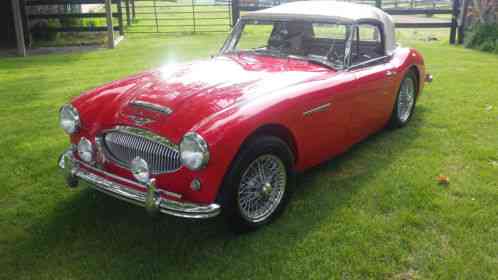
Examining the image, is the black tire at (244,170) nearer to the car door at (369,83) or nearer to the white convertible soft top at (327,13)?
the car door at (369,83)

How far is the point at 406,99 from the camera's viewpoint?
560cm

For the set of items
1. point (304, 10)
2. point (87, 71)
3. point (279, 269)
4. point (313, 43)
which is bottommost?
point (279, 269)

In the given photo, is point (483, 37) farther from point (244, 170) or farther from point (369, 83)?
point (244, 170)

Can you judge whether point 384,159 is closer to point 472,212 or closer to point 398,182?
point 398,182

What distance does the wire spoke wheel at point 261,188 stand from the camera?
321cm

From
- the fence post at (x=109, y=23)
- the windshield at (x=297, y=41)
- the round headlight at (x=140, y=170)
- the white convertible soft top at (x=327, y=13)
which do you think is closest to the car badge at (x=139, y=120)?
the round headlight at (x=140, y=170)

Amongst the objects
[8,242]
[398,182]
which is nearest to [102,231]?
[8,242]

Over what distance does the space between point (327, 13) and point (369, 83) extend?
32.3 inches

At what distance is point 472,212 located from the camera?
357cm

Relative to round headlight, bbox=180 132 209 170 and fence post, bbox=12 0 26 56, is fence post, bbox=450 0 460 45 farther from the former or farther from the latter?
round headlight, bbox=180 132 209 170

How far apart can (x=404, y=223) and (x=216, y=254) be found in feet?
4.79

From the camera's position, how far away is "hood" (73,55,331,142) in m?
3.11

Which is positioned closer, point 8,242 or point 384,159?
point 8,242

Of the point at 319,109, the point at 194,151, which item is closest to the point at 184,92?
the point at 194,151
